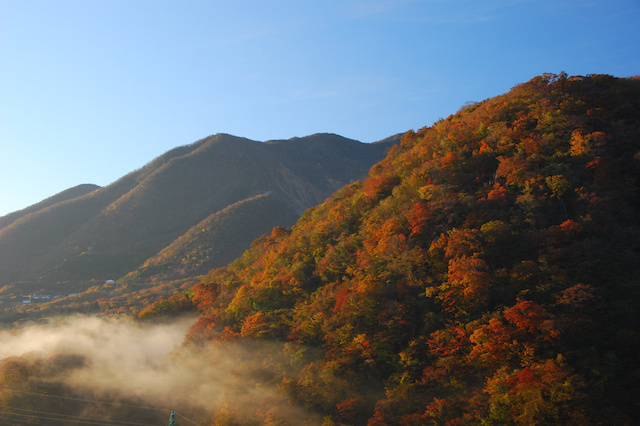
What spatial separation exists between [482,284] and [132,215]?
136 m

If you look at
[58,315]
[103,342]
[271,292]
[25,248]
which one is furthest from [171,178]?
[271,292]

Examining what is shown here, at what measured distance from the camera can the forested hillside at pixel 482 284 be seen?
32031mm

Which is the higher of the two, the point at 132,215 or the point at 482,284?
the point at 132,215

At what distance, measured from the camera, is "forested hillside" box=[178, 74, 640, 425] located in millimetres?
32031

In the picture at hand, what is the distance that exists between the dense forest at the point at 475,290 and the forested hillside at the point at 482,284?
12cm

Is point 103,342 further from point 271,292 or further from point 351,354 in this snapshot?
point 351,354

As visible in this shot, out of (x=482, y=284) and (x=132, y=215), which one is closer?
(x=482, y=284)

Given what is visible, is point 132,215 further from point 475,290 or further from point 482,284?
point 482,284

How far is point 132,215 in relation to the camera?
155125 millimetres

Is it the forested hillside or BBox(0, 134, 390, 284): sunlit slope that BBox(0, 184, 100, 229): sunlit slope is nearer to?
BBox(0, 134, 390, 284): sunlit slope

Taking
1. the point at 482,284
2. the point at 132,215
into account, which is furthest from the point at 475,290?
the point at 132,215

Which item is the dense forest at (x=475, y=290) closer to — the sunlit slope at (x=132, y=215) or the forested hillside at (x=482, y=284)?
the forested hillside at (x=482, y=284)

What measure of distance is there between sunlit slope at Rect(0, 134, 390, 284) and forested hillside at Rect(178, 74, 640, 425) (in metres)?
80.1

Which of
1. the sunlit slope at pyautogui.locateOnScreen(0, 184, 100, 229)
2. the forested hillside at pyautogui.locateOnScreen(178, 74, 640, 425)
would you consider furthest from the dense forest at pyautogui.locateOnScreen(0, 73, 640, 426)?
the sunlit slope at pyautogui.locateOnScreen(0, 184, 100, 229)
